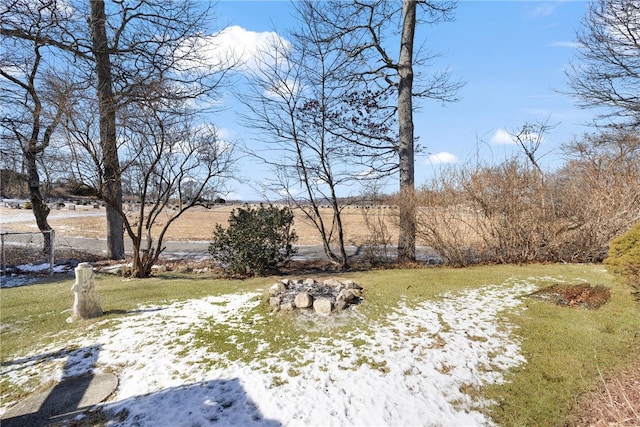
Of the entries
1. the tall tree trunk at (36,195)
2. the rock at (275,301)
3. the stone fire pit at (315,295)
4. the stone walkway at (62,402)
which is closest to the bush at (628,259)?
the stone fire pit at (315,295)

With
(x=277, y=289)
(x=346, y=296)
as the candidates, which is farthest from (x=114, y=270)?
(x=346, y=296)

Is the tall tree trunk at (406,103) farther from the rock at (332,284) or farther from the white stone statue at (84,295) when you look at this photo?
the white stone statue at (84,295)

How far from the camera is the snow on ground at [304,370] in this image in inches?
109

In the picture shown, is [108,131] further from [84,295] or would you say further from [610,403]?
[610,403]

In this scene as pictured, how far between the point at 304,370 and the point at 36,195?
35.1ft

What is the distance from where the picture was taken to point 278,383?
3.12 metres

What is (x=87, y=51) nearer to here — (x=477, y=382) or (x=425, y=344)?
(x=425, y=344)

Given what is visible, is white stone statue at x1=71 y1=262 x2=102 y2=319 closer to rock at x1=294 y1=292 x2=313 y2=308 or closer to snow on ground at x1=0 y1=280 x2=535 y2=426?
snow on ground at x1=0 y1=280 x2=535 y2=426

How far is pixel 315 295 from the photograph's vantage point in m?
5.22

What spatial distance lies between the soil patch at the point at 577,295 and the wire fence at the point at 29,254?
11074 mm

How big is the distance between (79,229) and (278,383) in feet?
69.3

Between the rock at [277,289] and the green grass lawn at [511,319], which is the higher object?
the rock at [277,289]

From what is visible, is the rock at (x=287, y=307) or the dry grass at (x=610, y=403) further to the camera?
the rock at (x=287, y=307)

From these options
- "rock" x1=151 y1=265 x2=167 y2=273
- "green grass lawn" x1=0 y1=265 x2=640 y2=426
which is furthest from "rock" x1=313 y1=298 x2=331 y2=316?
"rock" x1=151 y1=265 x2=167 y2=273
